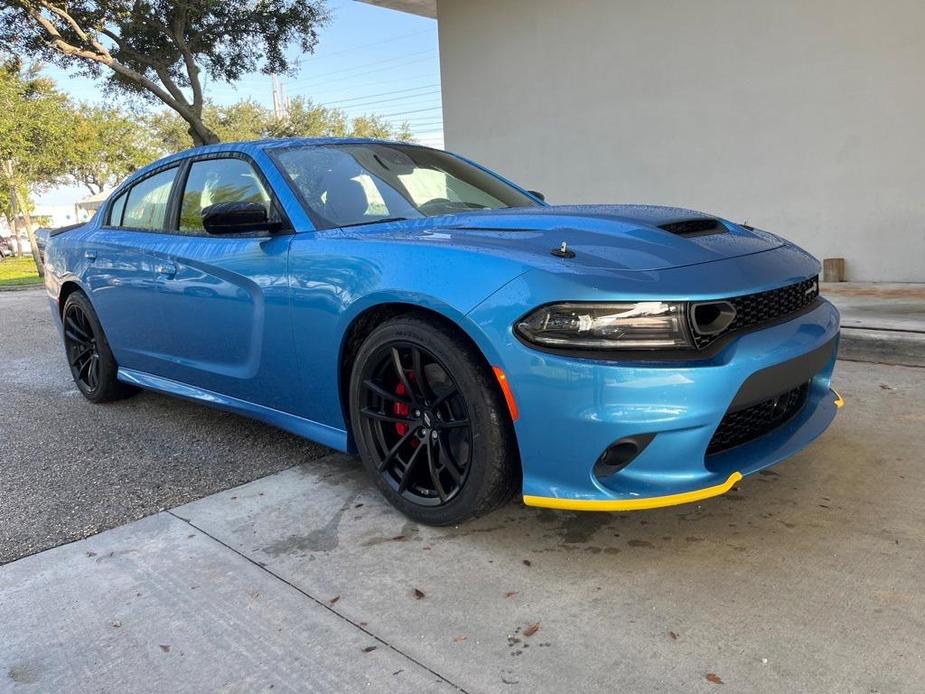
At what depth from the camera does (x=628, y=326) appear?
215 centimetres

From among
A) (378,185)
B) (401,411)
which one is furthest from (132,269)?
(401,411)

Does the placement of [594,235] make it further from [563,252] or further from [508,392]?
[508,392]

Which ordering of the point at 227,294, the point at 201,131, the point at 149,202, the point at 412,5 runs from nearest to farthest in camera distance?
the point at 227,294 → the point at 149,202 → the point at 412,5 → the point at 201,131

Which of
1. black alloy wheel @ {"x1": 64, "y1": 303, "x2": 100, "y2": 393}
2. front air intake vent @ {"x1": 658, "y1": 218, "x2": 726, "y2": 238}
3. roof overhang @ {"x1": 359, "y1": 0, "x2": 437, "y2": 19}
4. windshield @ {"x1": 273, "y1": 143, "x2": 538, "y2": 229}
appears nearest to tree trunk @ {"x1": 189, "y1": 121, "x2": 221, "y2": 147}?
roof overhang @ {"x1": 359, "y1": 0, "x2": 437, "y2": 19}

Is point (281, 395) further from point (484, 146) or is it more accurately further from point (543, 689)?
point (484, 146)

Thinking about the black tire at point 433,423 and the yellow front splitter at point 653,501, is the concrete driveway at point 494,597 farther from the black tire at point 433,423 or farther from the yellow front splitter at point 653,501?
the yellow front splitter at point 653,501

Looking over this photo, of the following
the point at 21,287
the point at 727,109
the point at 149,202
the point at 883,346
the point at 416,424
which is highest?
the point at 727,109

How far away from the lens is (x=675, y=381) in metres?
2.08

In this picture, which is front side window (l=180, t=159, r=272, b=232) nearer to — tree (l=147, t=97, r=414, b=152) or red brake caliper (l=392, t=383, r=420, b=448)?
red brake caliper (l=392, t=383, r=420, b=448)

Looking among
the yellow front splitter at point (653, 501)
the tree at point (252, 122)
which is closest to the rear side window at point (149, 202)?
the yellow front splitter at point (653, 501)

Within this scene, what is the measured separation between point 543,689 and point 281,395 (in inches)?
70.0

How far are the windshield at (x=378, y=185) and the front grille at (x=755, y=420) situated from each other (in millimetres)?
1533

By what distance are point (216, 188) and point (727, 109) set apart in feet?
21.3

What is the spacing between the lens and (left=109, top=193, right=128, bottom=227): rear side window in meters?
4.38
